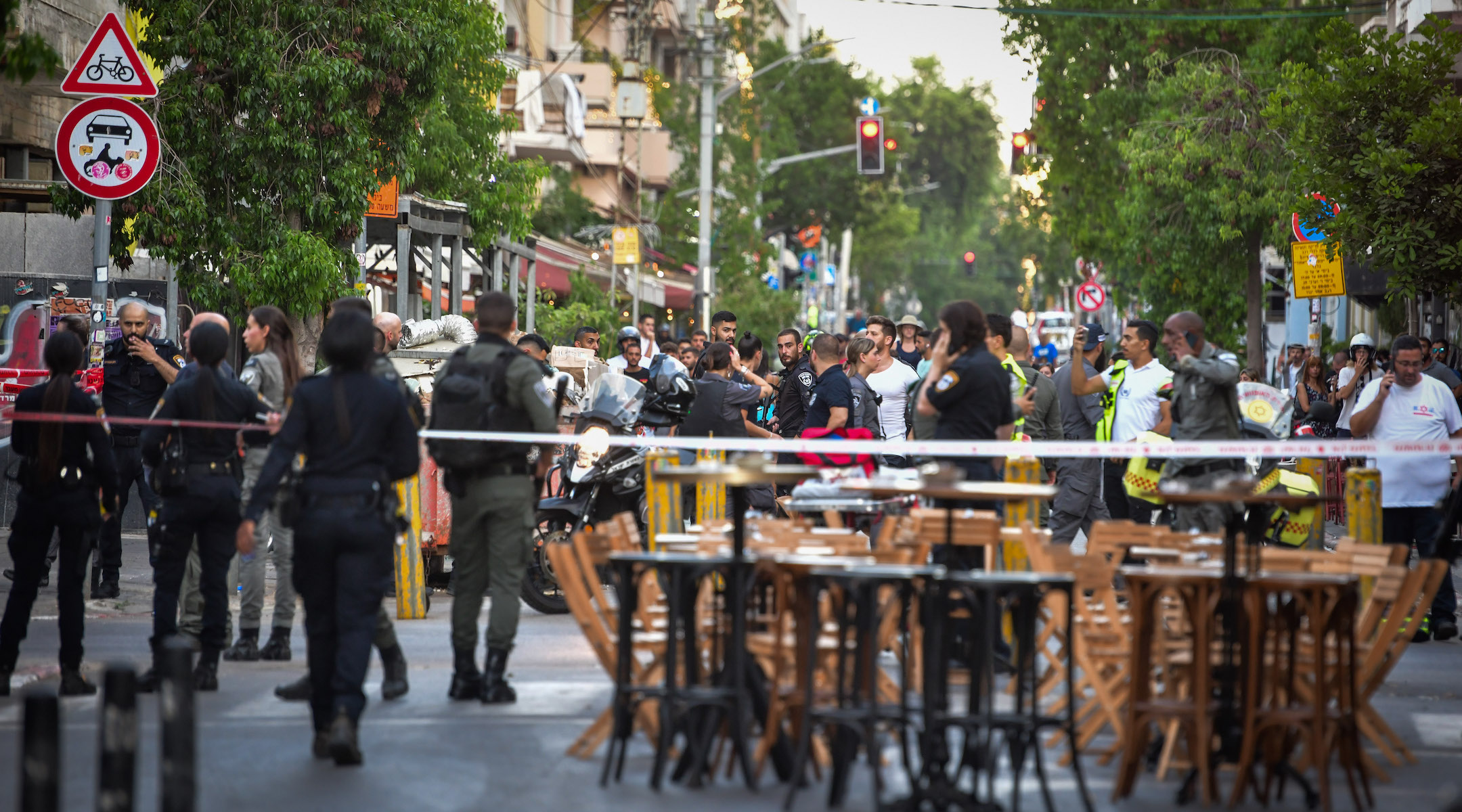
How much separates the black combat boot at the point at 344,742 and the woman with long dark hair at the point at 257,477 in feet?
8.78

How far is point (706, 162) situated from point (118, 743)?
96.6ft

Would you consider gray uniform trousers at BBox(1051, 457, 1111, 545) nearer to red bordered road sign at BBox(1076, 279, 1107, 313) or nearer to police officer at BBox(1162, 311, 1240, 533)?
police officer at BBox(1162, 311, 1240, 533)

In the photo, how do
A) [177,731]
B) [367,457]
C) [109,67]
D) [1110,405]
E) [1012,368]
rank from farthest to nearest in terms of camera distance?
[1110,405], [1012,368], [109,67], [367,457], [177,731]

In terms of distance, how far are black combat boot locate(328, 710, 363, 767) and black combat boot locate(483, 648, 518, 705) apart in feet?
4.53

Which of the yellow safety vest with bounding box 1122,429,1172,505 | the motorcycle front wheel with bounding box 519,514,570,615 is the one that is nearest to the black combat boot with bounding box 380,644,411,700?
the motorcycle front wheel with bounding box 519,514,570,615

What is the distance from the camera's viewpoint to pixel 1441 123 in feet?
47.6

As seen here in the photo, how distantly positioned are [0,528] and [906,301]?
100607 mm

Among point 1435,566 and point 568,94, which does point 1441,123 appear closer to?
point 1435,566

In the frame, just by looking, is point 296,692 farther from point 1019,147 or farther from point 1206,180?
point 1019,147

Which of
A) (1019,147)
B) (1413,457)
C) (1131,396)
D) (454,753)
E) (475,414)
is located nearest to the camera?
(454,753)

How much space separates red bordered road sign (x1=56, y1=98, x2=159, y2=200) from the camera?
1084 centimetres

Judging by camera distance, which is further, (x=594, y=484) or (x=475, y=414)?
(x=594, y=484)

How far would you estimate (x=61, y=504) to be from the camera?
8297 mm

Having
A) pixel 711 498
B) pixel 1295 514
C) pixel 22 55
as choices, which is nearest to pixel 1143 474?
pixel 1295 514
